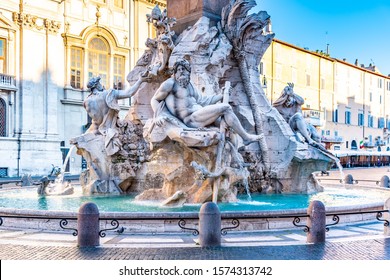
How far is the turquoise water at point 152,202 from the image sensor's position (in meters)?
9.50

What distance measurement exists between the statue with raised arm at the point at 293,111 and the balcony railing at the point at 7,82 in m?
19.5

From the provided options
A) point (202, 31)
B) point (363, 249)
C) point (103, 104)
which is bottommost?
point (363, 249)

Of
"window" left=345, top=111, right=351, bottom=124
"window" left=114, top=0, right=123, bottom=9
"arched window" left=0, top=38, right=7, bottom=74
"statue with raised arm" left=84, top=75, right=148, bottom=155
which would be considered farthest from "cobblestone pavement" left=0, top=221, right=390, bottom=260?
"window" left=345, top=111, right=351, bottom=124

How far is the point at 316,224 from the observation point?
23.6 ft

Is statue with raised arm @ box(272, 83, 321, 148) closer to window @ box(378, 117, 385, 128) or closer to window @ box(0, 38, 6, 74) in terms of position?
window @ box(0, 38, 6, 74)

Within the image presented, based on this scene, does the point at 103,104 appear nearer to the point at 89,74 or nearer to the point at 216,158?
the point at 216,158

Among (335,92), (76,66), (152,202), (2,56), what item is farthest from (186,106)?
(335,92)

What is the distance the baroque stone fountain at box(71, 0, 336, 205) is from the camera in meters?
10.6

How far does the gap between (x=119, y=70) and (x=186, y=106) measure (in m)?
26.8

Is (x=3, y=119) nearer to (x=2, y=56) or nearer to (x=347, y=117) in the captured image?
(x=2, y=56)

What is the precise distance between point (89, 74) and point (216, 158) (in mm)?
25602

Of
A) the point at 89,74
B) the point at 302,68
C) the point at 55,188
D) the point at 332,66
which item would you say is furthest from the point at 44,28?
the point at 332,66

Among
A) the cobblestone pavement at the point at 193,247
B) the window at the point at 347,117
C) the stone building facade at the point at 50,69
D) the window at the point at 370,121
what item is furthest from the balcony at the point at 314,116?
the cobblestone pavement at the point at 193,247

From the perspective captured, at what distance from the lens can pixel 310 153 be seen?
12.1 m
